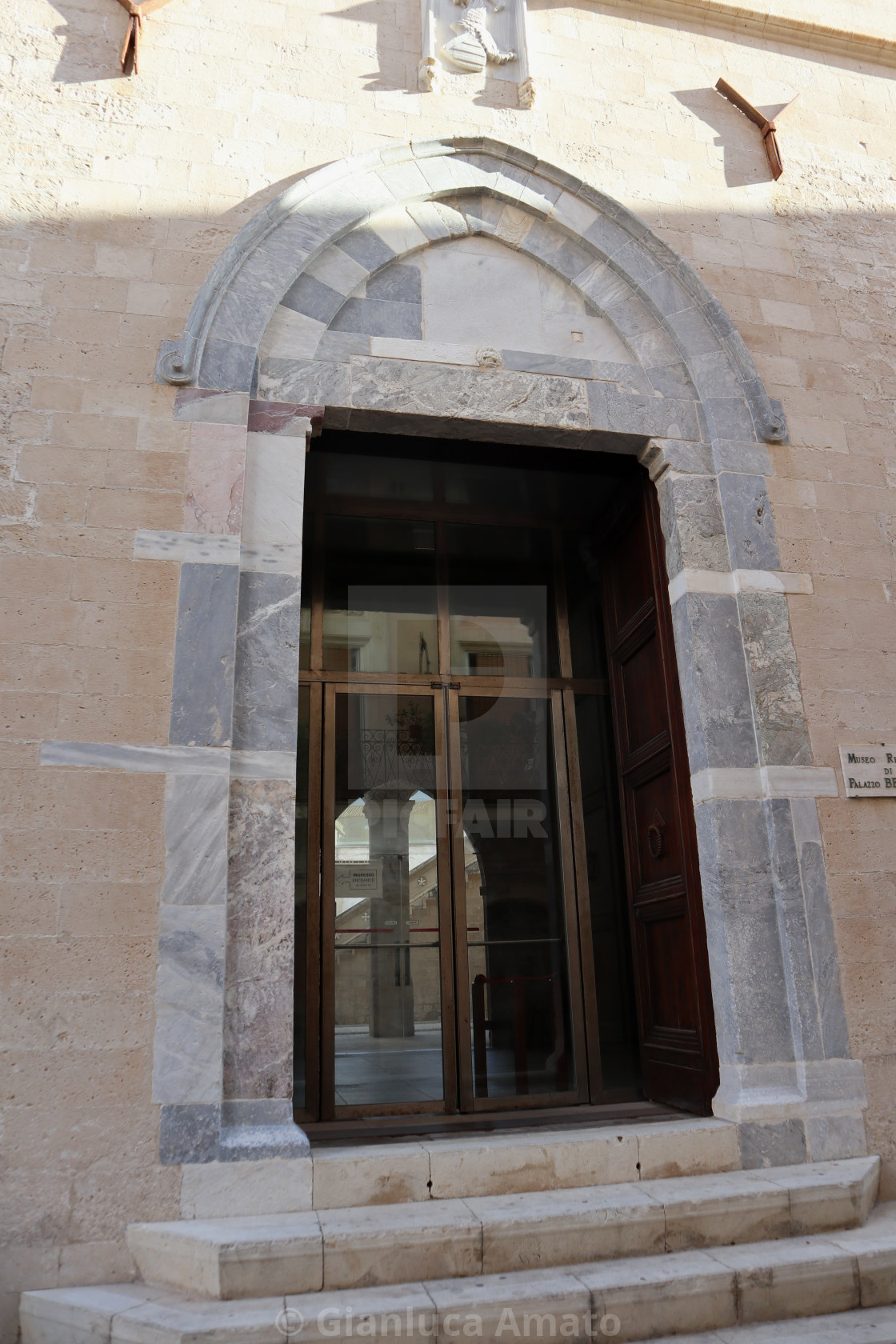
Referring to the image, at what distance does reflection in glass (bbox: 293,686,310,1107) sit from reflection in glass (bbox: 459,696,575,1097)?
0.73 m

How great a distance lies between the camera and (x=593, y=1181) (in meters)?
3.10

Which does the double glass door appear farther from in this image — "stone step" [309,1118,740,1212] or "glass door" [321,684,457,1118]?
"stone step" [309,1118,740,1212]

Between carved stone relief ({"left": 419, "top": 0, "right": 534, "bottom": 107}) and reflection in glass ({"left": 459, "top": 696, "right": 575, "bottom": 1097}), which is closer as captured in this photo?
reflection in glass ({"left": 459, "top": 696, "right": 575, "bottom": 1097})

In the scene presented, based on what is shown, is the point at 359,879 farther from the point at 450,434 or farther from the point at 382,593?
the point at 450,434

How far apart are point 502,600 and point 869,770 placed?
1.99m

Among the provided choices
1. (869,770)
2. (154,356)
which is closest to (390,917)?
(869,770)

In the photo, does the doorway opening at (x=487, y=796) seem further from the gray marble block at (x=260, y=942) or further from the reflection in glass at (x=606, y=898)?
the gray marble block at (x=260, y=942)

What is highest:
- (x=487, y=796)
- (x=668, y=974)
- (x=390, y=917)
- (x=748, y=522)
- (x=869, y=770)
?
(x=748, y=522)

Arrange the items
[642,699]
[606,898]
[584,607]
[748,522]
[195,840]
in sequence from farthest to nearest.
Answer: [584,607]
[606,898]
[642,699]
[748,522]
[195,840]

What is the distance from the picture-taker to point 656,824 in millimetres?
4066

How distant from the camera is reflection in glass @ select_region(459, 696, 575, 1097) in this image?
424 centimetres

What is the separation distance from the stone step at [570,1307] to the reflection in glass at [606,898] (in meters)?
1.49

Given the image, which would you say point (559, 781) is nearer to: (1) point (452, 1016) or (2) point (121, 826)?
(1) point (452, 1016)

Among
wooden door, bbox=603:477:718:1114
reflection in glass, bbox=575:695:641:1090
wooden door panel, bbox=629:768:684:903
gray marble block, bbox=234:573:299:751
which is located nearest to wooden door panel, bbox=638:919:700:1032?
wooden door, bbox=603:477:718:1114
